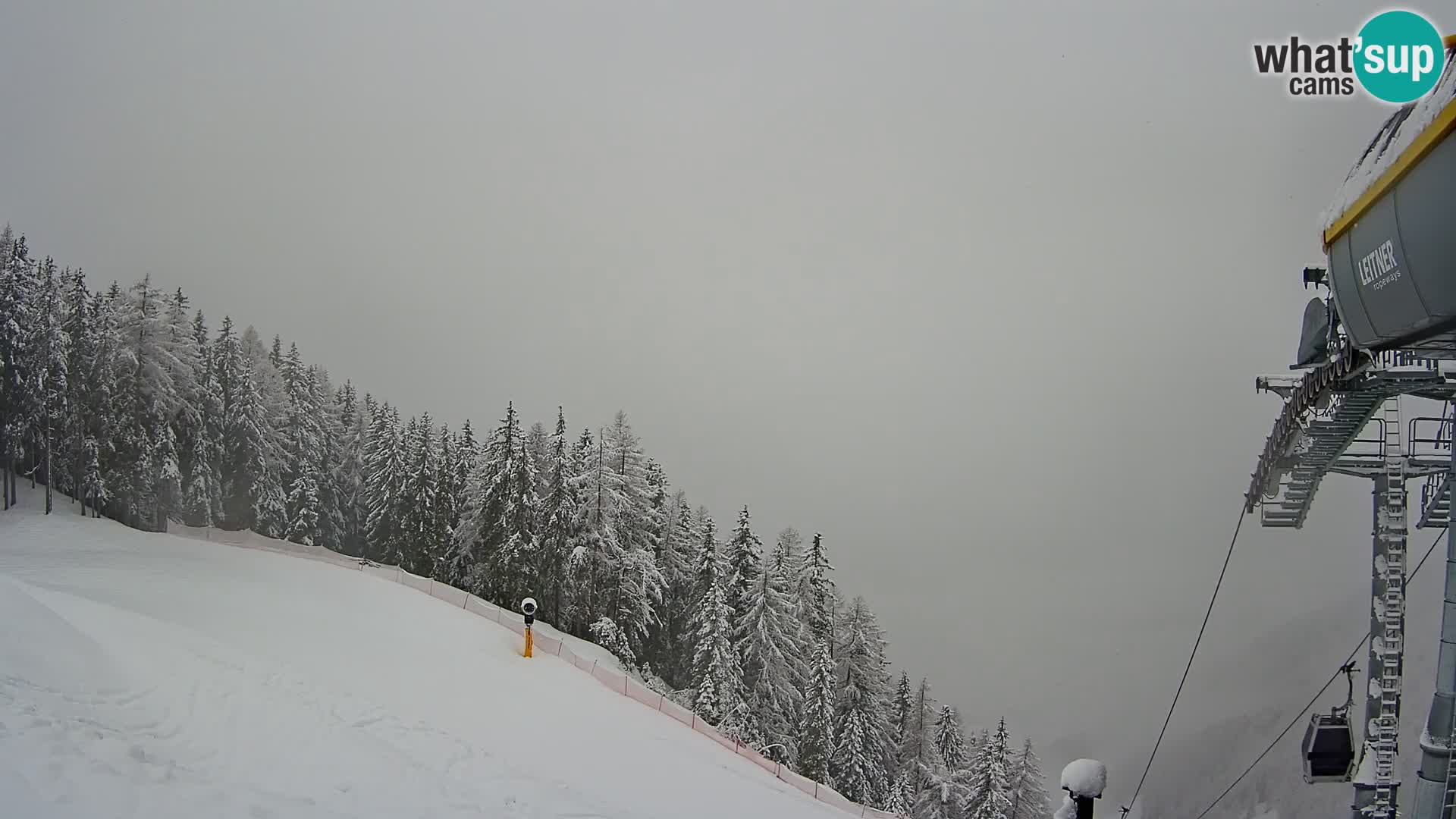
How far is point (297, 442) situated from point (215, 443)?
13.0ft

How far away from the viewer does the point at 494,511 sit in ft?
96.9

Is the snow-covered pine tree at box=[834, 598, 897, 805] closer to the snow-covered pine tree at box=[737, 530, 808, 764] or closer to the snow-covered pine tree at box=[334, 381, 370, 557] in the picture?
the snow-covered pine tree at box=[737, 530, 808, 764]

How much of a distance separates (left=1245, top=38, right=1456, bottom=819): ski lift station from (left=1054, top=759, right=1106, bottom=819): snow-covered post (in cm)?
331

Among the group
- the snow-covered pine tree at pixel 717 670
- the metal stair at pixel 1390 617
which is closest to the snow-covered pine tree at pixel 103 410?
the snow-covered pine tree at pixel 717 670

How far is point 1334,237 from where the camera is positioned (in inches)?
224

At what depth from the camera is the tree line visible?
69.5ft

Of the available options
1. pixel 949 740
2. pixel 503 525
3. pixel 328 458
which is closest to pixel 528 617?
pixel 503 525

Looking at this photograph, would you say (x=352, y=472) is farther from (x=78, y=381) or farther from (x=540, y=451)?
(x=78, y=381)

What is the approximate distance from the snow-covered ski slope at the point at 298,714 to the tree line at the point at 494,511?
17.6ft

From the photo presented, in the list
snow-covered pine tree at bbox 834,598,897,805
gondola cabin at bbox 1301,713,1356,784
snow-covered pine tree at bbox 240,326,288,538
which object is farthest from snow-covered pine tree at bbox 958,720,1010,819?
snow-covered pine tree at bbox 240,326,288,538

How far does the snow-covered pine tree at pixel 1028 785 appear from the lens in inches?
1046

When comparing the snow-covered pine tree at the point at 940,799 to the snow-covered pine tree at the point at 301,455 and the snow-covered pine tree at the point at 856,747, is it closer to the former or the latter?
the snow-covered pine tree at the point at 856,747

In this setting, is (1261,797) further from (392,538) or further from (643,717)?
(392,538)

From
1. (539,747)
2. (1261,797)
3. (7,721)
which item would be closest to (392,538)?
Answer: (539,747)
